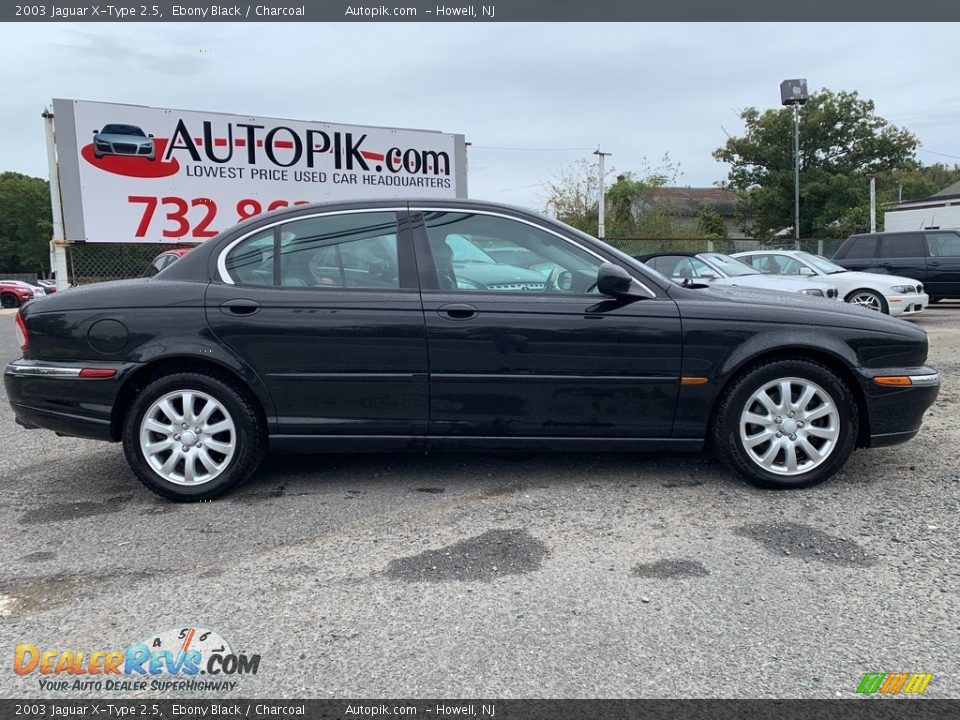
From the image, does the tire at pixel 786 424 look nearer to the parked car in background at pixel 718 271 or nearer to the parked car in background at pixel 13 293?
the parked car in background at pixel 718 271

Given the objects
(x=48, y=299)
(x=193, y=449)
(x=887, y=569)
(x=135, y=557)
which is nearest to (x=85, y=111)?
Answer: (x=48, y=299)

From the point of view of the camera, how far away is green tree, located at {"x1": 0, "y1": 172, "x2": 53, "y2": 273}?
62250 millimetres

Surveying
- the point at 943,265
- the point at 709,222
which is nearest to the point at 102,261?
Answer: the point at 943,265

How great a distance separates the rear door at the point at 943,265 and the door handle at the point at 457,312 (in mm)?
13465

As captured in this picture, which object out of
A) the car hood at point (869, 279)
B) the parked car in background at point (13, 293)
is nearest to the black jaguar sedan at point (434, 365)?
the car hood at point (869, 279)

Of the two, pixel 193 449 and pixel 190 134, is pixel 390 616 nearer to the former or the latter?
pixel 193 449

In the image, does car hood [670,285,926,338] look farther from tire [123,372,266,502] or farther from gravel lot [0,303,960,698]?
tire [123,372,266,502]

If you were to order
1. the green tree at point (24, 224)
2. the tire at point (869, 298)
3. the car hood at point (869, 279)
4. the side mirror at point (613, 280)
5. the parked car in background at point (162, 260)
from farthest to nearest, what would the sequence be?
1. the green tree at point (24, 224)
2. the car hood at point (869, 279)
3. the tire at point (869, 298)
4. the parked car in background at point (162, 260)
5. the side mirror at point (613, 280)

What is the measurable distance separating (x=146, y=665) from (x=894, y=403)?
3.76m

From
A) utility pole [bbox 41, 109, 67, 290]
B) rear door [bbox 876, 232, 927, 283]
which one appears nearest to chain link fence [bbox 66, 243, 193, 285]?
utility pole [bbox 41, 109, 67, 290]

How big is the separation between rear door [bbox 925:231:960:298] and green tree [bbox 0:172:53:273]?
2625 inches

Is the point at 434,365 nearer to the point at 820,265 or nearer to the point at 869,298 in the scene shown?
the point at 869,298

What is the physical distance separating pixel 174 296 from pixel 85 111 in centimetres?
799

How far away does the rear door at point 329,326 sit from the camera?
149 inches
